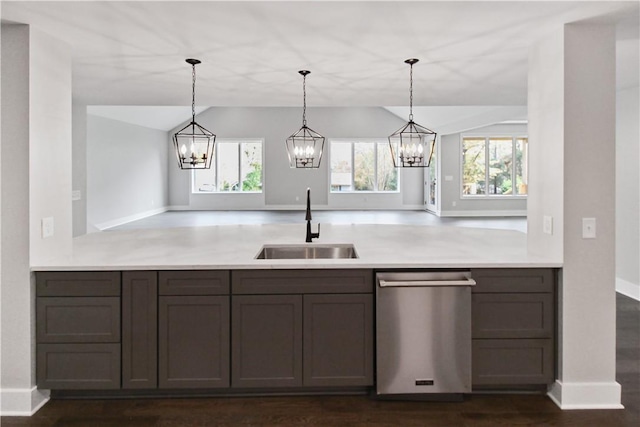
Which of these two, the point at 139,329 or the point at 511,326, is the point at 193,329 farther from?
the point at 511,326

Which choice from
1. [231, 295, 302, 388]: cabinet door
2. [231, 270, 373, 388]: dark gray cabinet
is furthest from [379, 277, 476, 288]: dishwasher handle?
[231, 295, 302, 388]: cabinet door

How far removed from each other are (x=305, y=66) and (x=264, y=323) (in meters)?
2.01

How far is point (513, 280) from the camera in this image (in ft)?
8.80

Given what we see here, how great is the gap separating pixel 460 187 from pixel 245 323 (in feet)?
37.1

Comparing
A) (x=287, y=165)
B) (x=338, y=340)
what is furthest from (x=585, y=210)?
(x=287, y=165)

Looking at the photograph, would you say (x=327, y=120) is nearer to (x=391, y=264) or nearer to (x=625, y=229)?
(x=625, y=229)

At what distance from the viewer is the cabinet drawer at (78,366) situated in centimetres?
262

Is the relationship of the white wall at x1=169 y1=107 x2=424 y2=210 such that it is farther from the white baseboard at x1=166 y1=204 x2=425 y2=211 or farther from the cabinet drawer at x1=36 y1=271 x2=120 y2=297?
the cabinet drawer at x1=36 y1=271 x2=120 y2=297

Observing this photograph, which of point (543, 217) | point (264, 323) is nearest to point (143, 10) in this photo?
point (264, 323)

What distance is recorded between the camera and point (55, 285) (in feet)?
8.58

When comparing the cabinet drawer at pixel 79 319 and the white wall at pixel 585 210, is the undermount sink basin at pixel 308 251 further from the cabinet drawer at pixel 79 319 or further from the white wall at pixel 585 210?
the white wall at pixel 585 210

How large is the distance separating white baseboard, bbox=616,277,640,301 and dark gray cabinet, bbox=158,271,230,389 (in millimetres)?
4603

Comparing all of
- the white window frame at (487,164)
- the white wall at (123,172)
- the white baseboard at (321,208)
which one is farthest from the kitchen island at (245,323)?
the white baseboard at (321,208)

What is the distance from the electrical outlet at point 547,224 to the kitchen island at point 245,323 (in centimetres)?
21
